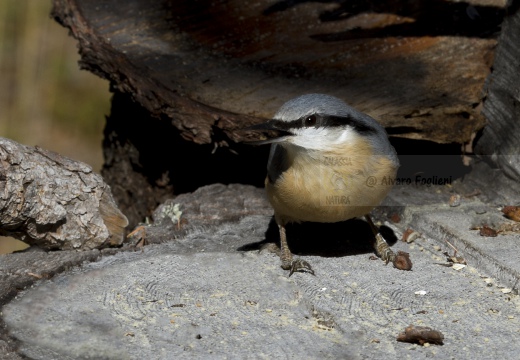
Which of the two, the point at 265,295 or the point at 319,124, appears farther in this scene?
the point at 319,124

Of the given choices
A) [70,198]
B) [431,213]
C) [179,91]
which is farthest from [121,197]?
[431,213]

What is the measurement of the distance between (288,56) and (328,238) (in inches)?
44.4

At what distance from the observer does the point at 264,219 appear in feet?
13.9

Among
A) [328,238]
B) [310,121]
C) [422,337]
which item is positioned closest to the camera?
[422,337]

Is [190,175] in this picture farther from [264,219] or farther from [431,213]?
[431,213]

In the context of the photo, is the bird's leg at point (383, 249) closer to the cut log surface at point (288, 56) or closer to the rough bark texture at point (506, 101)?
the cut log surface at point (288, 56)

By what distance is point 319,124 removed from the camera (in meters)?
3.60

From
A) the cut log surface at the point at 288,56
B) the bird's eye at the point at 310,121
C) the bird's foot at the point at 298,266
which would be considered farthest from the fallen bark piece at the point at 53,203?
the bird's eye at the point at 310,121

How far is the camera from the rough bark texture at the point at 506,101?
434 centimetres

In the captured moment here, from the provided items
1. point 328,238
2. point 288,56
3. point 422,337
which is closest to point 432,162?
point 328,238

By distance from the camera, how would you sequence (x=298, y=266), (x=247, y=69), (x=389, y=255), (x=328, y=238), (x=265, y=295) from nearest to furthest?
(x=265, y=295) < (x=298, y=266) < (x=389, y=255) < (x=328, y=238) < (x=247, y=69)

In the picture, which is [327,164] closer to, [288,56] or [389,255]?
[389,255]

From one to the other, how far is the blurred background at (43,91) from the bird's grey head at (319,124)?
3803mm

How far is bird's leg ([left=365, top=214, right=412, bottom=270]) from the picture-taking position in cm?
377
